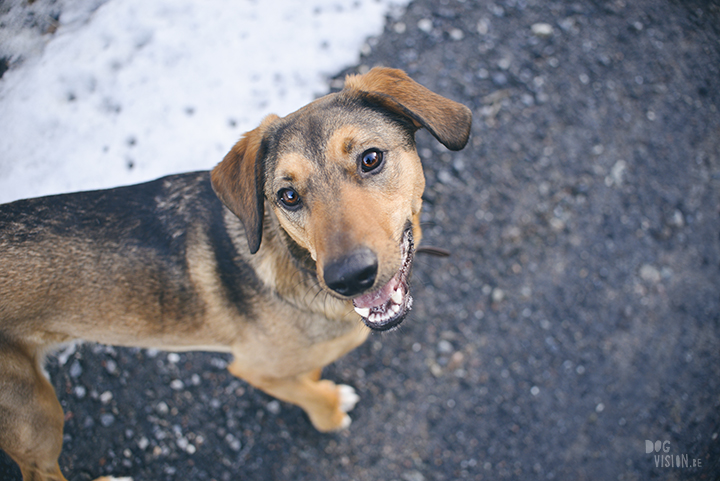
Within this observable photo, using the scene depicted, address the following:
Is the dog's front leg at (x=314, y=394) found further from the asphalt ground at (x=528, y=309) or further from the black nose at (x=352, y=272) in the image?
the black nose at (x=352, y=272)

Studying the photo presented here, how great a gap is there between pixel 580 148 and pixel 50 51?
17.8 feet

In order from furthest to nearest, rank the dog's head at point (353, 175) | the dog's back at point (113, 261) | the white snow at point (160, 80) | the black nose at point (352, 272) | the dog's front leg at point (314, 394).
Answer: the white snow at point (160, 80) → the dog's front leg at point (314, 394) → the dog's back at point (113, 261) → the dog's head at point (353, 175) → the black nose at point (352, 272)

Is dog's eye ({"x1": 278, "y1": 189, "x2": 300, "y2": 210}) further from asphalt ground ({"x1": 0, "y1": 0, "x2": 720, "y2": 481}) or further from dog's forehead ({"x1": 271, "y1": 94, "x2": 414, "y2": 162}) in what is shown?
asphalt ground ({"x1": 0, "y1": 0, "x2": 720, "y2": 481})

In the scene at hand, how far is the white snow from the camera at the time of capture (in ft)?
12.0

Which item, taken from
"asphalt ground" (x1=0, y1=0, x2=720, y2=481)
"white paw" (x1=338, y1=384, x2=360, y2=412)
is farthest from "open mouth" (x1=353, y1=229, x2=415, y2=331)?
"white paw" (x1=338, y1=384, x2=360, y2=412)

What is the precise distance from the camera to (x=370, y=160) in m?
2.24

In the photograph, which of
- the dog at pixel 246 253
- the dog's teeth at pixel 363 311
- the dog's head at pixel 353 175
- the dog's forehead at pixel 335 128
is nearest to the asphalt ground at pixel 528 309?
the dog at pixel 246 253

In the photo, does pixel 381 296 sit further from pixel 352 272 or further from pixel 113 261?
pixel 113 261

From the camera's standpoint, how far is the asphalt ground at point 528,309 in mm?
3480

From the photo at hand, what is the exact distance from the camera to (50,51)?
11.9 ft

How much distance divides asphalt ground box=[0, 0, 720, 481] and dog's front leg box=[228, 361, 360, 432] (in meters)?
0.13

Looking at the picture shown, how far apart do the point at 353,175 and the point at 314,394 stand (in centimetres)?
200

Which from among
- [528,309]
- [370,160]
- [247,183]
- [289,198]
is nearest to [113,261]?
[247,183]

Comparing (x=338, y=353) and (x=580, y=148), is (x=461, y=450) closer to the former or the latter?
(x=338, y=353)
